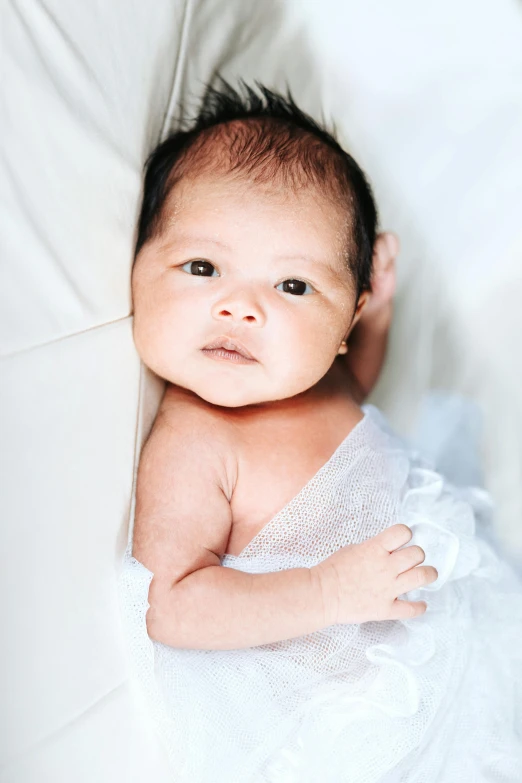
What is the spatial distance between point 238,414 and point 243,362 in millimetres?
117

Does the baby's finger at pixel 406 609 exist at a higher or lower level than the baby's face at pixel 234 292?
lower

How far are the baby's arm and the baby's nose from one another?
0.18 meters

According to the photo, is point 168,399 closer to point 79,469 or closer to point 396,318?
point 79,469

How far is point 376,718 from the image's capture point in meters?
0.87

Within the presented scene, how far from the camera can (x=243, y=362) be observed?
3.12 feet

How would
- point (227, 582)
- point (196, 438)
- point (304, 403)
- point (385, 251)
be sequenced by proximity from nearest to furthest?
point (227, 582) < point (196, 438) < point (304, 403) < point (385, 251)

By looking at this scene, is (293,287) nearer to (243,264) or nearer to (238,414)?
(243,264)

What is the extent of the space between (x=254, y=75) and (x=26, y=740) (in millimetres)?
1062

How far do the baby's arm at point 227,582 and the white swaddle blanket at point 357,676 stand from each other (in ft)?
0.10

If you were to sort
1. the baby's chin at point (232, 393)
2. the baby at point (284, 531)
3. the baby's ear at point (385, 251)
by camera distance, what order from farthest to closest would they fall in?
1. the baby's ear at point (385, 251)
2. the baby's chin at point (232, 393)
3. the baby at point (284, 531)

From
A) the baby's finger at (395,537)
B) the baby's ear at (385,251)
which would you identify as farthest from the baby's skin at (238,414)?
the baby's ear at (385,251)

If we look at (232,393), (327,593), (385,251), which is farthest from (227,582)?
(385,251)

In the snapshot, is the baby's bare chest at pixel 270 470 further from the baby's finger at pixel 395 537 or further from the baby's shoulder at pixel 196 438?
the baby's finger at pixel 395 537

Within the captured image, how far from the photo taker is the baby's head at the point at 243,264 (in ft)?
3.11
